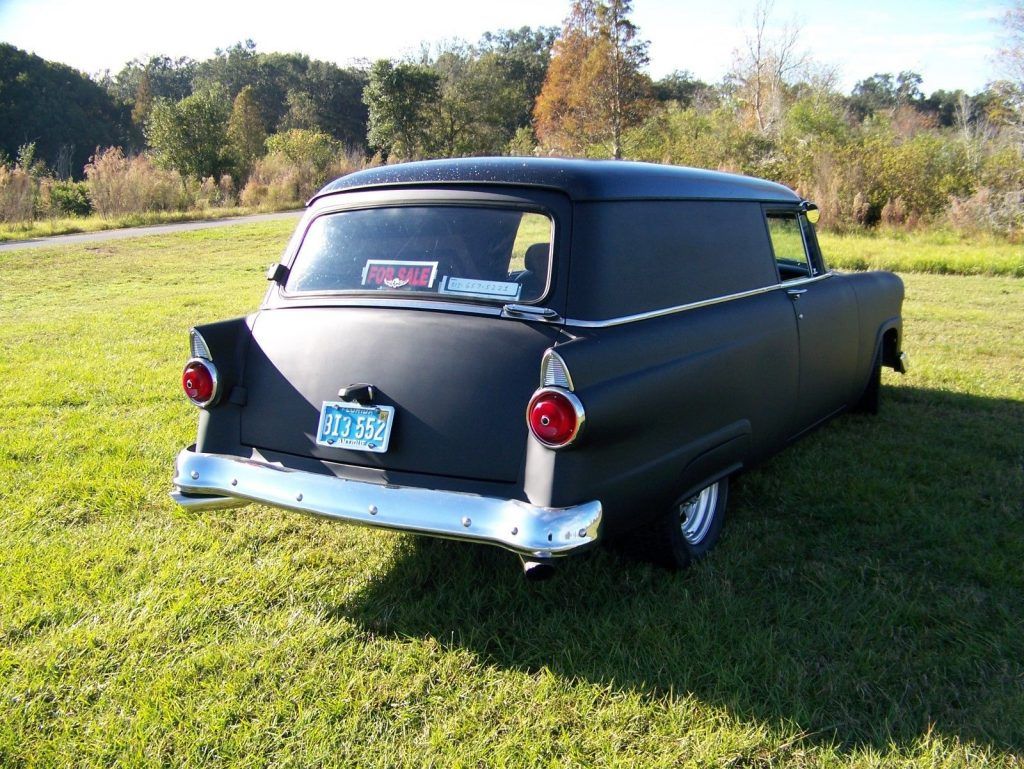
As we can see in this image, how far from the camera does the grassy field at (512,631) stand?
2.26m

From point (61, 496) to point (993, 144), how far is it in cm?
2264

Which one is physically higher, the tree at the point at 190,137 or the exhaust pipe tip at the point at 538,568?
the tree at the point at 190,137

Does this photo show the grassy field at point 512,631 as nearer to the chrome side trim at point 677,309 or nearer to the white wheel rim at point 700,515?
the white wheel rim at point 700,515

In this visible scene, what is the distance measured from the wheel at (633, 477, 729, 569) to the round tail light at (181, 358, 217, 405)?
171cm

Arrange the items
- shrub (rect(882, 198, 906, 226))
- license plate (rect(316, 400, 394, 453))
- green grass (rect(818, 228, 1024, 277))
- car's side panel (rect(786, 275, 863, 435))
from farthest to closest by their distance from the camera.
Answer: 1. shrub (rect(882, 198, 906, 226))
2. green grass (rect(818, 228, 1024, 277))
3. car's side panel (rect(786, 275, 863, 435))
4. license plate (rect(316, 400, 394, 453))

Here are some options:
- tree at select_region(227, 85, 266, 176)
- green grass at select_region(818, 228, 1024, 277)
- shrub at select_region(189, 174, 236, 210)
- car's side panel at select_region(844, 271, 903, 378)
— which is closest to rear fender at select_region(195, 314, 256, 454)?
car's side panel at select_region(844, 271, 903, 378)

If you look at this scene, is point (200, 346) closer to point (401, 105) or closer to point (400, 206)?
point (400, 206)

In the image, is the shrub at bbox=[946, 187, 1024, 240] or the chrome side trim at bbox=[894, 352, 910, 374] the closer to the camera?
the chrome side trim at bbox=[894, 352, 910, 374]

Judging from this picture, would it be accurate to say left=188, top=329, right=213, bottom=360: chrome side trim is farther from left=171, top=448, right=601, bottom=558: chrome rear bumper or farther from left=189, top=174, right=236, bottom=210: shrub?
left=189, top=174, right=236, bottom=210: shrub

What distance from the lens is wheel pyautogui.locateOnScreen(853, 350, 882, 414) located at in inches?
201

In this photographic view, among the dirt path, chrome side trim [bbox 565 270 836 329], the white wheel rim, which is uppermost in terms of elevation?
chrome side trim [bbox 565 270 836 329]

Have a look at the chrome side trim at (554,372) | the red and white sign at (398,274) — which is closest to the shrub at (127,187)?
the red and white sign at (398,274)

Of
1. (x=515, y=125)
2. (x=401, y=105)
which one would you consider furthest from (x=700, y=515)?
(x=515, y=125)

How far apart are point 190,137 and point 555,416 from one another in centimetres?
3038
